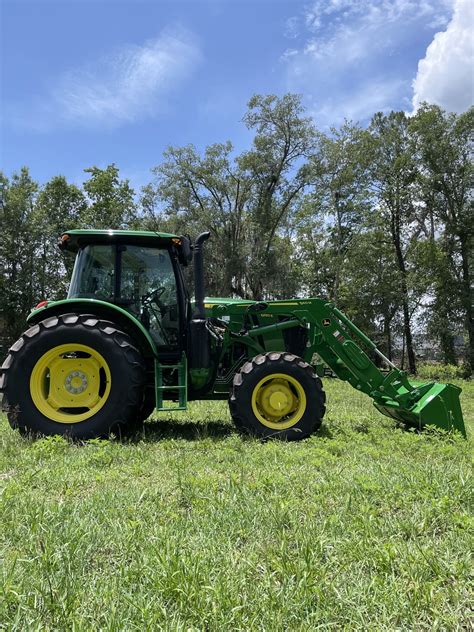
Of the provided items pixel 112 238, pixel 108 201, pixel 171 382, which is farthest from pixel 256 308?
pixel 108 201

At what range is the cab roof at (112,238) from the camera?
5.27m

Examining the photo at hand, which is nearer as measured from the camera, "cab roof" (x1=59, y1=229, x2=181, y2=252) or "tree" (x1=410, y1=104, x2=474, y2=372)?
"cab roof" (x1=59, y1=229, x2=181, y2=252)

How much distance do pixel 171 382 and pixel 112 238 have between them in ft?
6.37

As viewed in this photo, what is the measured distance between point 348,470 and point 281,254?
22882 mm

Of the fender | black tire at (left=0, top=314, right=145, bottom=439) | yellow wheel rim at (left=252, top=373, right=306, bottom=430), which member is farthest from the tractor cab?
yellow wheel rim at (left=252, top=373, right=306, bottom=430)

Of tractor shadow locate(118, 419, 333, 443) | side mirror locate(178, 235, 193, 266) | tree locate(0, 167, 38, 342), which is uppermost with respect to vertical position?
tree locate(0, 167, 38, 342)

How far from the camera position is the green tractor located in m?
4.74

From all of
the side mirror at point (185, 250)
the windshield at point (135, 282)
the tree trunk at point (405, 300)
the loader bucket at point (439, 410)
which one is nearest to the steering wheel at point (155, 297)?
the windshield at point (135, 282)

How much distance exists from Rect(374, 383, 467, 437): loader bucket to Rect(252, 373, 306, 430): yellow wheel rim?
127cm

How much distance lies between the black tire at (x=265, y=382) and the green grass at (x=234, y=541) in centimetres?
104

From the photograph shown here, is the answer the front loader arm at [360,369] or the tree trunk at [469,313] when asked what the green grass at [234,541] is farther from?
the tree trunk at [469,313]

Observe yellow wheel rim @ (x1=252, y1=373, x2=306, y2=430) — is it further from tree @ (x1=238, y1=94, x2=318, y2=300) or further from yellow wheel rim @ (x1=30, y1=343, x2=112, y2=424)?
tree @ (x1=238, y1=94, x2=318, y2=300)

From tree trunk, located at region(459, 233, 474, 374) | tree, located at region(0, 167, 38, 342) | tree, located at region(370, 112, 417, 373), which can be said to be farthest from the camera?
tree, located at region(0, 167, 38, 342)

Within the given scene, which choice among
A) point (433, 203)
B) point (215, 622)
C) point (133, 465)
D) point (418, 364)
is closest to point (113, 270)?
point (133, 465)
